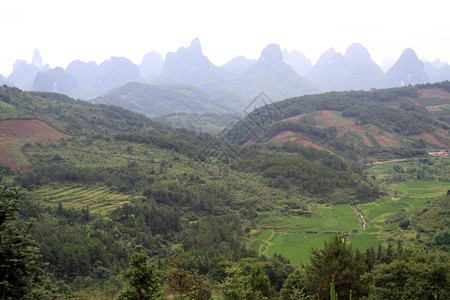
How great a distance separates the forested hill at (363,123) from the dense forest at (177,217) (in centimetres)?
109

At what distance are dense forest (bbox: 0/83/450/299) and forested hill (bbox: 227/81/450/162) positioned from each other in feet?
3.58

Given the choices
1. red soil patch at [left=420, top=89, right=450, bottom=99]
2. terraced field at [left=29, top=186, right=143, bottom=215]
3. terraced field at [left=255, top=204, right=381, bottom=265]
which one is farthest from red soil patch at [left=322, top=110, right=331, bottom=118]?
terraced field at [left=29, top=186, right=143, bottom=215]

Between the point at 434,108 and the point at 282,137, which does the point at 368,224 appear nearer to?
the point at 282,137

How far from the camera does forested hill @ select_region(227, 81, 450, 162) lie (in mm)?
85188

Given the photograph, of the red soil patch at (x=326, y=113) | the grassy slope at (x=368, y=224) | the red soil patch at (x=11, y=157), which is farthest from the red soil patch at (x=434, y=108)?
the red soil patch at (x=11, y=157)

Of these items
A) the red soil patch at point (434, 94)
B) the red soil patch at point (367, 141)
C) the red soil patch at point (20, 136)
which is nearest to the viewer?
the red soil patch at point (20, 136)

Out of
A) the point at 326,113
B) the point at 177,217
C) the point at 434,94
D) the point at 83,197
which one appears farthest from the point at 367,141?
the point at 83,197

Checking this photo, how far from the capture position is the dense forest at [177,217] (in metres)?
13.4

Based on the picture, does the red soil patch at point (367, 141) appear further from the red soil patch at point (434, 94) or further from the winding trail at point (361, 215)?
the winding trail at point (361, 215)

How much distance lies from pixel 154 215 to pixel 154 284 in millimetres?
28285

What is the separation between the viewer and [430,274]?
529 inches

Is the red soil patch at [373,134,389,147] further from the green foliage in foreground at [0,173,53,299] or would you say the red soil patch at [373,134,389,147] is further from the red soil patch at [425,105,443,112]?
the green foliage in foreground at [0,173,53,299]

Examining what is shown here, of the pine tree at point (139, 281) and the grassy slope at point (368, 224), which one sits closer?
the pine tree at point (139, 281)

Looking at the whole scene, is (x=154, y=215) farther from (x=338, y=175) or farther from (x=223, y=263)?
(x=338, y=175)
